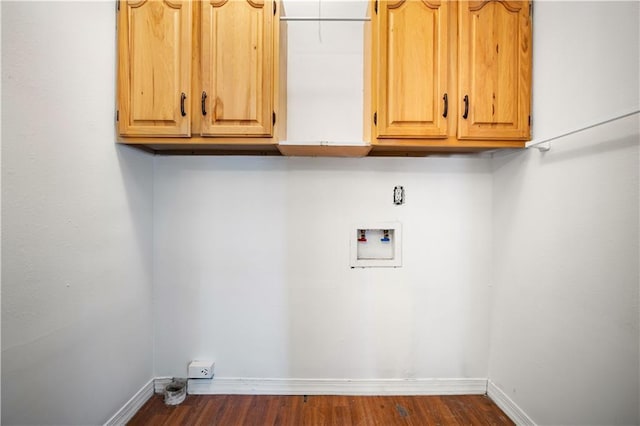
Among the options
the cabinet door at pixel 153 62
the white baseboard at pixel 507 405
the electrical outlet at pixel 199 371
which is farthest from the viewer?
the electrical outlet at pixel 199 371

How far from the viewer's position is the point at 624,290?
3.45ft

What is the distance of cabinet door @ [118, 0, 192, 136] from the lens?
4.63 feet

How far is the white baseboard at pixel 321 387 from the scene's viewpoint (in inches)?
→ 71.3

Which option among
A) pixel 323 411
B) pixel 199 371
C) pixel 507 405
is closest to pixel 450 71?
pixel 507 405

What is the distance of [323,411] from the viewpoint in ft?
5.46

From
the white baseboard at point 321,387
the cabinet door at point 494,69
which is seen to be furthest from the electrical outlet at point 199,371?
the cabinet door at point 494,69

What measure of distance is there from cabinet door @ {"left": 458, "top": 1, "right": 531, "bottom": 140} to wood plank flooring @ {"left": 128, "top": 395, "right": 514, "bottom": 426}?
5.28 ft

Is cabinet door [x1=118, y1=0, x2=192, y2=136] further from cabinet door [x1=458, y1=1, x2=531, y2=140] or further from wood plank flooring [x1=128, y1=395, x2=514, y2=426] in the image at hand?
wood plank flooring [x1=128, y1=395, x2=514, y2=426]

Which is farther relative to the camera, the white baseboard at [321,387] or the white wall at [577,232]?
the white baseboard at [321,387]

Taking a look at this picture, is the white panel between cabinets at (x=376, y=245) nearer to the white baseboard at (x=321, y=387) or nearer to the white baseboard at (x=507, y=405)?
the white baseboard at (x=321, y=387)

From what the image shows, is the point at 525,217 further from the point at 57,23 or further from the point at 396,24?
the point at 57,23

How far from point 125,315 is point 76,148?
93cm

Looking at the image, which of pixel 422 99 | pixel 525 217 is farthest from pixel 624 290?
pixel 422 99

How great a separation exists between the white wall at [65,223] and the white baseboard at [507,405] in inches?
87.4
